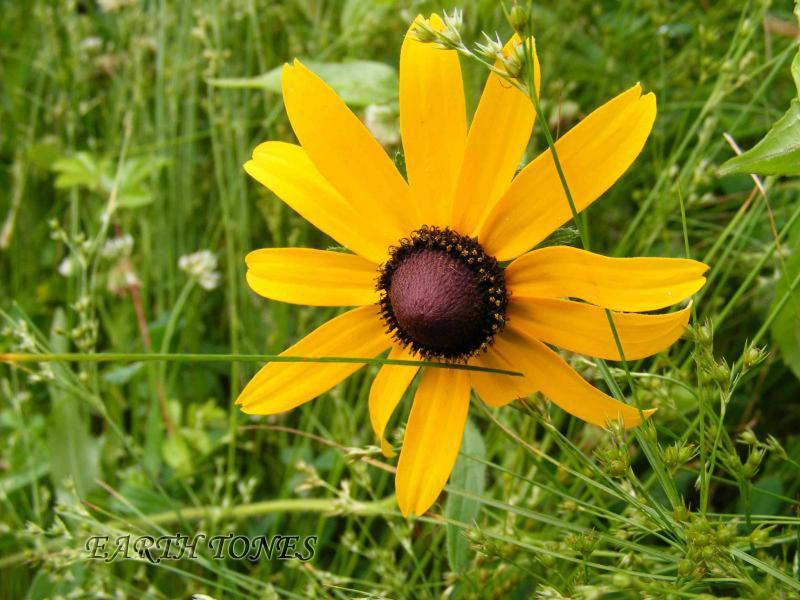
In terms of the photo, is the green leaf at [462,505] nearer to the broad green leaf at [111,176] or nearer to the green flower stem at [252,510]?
the green flower stem at [252,510]

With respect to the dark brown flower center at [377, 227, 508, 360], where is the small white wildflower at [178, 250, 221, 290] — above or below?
below

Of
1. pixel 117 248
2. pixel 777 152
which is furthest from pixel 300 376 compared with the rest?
pixel 117 248

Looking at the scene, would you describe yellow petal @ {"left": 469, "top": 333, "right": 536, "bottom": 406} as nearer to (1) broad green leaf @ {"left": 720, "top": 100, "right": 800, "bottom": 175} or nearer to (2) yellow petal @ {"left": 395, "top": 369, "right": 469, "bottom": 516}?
(2) yellow petal @ {"left": 395, "top": 369, "right": 469, "bottom": 516}

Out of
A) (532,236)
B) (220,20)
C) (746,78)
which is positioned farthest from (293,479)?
(220,20)

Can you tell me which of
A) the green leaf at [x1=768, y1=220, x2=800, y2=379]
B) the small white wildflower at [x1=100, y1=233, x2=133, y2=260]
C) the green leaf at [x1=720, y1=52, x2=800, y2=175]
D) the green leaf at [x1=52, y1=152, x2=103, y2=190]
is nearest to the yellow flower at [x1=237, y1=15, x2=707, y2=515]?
the green leaf at [x1=720, y1=52, x2=800, y2=175]

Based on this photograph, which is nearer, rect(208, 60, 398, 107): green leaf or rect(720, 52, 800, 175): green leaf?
rect(720, 52, 800, 175): green leaf
